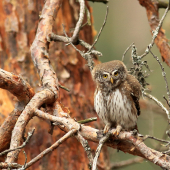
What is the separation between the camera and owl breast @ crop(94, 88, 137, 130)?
238 centimetres

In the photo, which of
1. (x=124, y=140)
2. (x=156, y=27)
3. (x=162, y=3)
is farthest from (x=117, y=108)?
(x=162, y=3)

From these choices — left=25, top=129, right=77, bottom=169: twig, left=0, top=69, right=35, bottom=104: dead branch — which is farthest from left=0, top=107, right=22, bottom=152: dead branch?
left=25, top=129, right=77, bottom=169: twig

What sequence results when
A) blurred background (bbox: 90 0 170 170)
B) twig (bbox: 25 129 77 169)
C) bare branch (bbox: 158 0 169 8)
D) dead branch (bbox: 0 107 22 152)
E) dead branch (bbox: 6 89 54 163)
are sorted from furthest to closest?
1. blurred background (bbox: 90 0 170 170)
2. bare branch (bbox: 158 0 169 8)
3. dead branch (bbox: 0 107 22 152)
4. dead branch (bbox: 6 89 54 163)
5. twig (bbox: 25 129 77 169)

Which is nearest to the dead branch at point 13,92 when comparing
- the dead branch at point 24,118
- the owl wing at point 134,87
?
the dead branch at point 24,118

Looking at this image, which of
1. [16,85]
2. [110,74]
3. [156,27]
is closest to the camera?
[16,85]

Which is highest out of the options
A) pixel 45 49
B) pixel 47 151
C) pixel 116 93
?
pixel 45 49

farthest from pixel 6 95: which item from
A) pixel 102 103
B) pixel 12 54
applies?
pixel 102 103

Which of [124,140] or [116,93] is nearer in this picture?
[124,140]

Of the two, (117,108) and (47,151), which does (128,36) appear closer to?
(117,108)

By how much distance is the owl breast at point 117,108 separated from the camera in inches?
93.9

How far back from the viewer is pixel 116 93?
2.40m

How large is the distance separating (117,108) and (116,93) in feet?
0.45

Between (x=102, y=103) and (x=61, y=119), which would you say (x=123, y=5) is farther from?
(x=61, y=119)

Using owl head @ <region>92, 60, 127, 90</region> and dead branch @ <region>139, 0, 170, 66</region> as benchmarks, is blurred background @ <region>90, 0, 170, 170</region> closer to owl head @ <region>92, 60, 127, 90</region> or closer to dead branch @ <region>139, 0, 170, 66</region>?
dead branch @ <region>139, 0, 170, 66</region>
